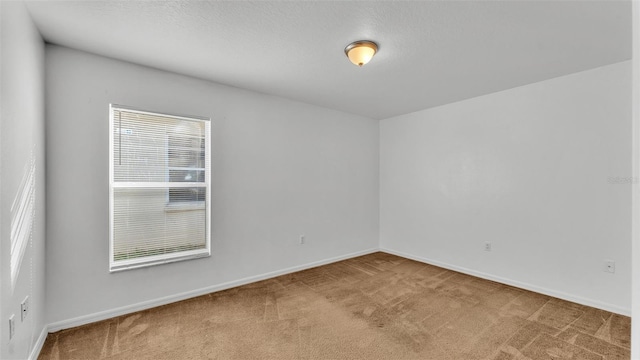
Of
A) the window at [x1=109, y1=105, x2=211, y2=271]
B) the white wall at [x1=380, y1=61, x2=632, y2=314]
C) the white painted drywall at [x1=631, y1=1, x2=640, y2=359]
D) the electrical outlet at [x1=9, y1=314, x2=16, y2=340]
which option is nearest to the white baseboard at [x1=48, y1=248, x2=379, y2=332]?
the window at [x1=109, y1=105, x2=211, y2=271]

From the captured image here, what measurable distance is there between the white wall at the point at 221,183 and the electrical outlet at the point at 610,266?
9.53ft

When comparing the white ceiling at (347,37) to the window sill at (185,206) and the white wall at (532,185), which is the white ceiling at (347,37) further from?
the window sill at (185,206)

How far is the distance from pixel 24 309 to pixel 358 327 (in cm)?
243

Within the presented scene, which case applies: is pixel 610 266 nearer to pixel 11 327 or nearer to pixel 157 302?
pixel 157 302

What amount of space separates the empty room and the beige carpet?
0.9 inches

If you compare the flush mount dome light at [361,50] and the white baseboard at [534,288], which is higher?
the flush mount dome light at [361,50]

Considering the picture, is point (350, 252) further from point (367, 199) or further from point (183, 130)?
point (183, 130)

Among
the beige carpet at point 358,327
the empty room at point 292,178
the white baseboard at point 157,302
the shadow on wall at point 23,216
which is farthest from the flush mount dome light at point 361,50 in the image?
the white baseboard at point 157,302

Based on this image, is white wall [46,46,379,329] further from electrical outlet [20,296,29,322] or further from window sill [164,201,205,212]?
electrical outlet [20,296,29,322]

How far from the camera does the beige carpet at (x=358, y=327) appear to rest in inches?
81.6

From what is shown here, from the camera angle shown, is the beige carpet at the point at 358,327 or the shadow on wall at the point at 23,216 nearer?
the shadow on wall at the point at 23,216

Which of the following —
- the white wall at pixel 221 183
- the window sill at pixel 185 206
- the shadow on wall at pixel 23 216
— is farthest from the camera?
the window sill at pixel 185 206

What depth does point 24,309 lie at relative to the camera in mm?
1823

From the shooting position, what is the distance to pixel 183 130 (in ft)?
9.90
